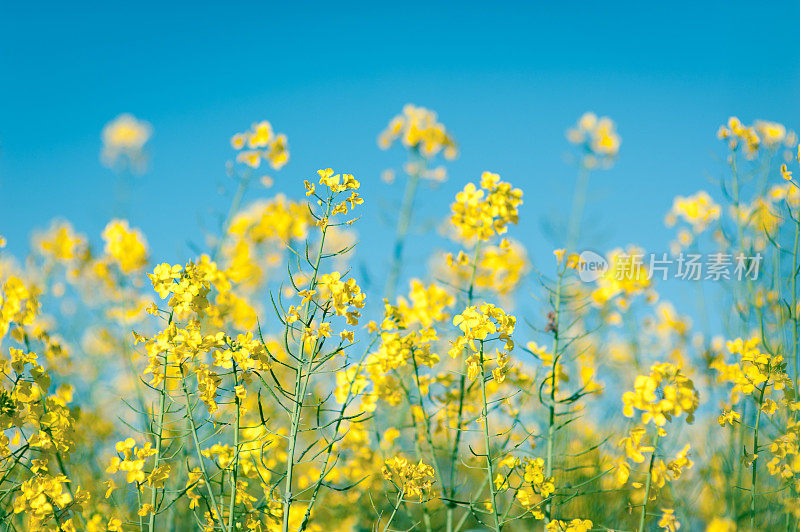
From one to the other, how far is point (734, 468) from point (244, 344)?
2.17 meters

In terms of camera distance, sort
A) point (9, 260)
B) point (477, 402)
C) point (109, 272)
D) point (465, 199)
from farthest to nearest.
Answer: point (9, 260), point (109, 272), point (477, 402), point (465, 199)

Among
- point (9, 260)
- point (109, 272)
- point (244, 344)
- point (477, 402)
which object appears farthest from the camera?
point (9, 260)

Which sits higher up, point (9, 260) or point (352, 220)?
point (9, 260)

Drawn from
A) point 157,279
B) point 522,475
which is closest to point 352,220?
point 157,279

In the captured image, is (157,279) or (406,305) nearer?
(157,279)

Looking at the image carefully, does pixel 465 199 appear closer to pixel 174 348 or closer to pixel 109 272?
pixel 174 348

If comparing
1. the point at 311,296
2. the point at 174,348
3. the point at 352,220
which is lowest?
the point at 174,348

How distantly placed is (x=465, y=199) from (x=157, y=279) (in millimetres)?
1061

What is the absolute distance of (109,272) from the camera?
11.8 feet

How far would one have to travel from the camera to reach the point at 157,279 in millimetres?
1719

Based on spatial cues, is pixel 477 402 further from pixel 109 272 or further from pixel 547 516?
pixel 109 272

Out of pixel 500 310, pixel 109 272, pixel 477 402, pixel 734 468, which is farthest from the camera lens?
pixel 109 272

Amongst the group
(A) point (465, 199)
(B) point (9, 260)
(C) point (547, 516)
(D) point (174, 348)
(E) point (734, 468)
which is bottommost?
(C) point (547, 516)

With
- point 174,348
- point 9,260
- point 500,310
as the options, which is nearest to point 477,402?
point 500,310
